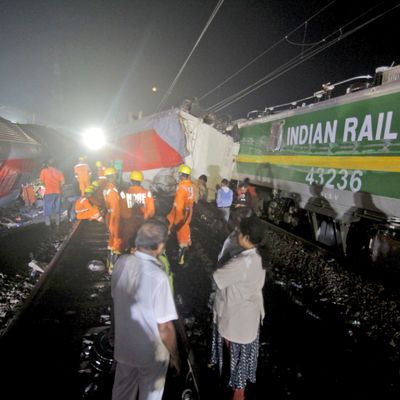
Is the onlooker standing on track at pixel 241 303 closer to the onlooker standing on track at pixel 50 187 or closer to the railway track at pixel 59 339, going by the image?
the railway track at pixel 59 339

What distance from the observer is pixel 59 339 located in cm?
362

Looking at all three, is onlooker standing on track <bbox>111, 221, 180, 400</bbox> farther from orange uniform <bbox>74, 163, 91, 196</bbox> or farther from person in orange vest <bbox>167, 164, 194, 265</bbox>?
orange uniform <bbox>74, 163, 91, 196</bbox>

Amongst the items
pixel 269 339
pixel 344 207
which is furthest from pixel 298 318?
pixel 344 207

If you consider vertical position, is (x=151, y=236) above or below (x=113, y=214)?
above

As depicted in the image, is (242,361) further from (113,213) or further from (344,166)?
(344,166)

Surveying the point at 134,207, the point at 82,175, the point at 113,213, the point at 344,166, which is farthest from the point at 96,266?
the point at 344,166

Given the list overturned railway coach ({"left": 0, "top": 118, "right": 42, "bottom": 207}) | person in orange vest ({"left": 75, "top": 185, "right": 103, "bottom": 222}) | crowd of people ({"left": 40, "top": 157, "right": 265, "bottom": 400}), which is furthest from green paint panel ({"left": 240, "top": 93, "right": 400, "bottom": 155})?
overturned railway coach ({"left": 0, "top": 118, "right": 42, "bottom": 207})

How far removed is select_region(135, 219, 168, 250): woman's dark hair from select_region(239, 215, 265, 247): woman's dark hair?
649mm

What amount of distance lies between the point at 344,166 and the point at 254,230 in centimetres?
496

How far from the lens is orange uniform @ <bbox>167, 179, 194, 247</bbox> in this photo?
5.87m

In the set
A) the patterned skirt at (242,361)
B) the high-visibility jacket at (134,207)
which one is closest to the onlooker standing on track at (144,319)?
the patterned skirt at (242,361)

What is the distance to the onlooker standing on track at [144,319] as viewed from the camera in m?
1.88

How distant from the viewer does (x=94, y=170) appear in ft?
63.1

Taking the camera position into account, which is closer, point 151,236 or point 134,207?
point 151,236
